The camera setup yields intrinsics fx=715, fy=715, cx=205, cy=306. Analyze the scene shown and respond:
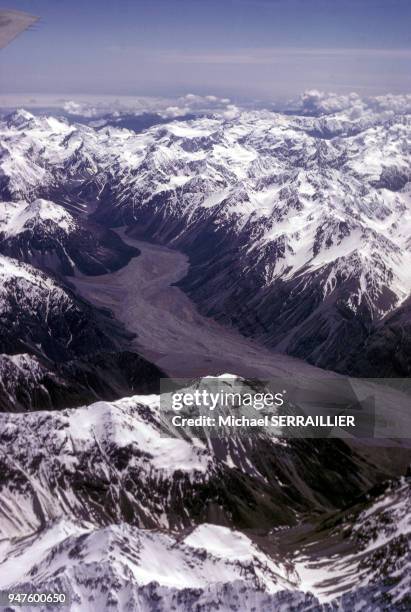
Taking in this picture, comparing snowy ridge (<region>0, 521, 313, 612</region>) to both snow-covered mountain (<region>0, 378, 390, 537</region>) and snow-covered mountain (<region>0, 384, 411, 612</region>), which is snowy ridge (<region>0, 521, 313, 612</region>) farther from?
snow-covered mountain (<region>0, 378, 390, 537</region>)

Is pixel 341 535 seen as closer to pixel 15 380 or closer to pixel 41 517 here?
pixel 41 517

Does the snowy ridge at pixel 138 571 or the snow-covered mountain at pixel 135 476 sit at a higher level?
the snowy ridge at pixel 138 571

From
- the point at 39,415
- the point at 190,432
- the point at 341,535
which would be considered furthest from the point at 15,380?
the point at 341,535

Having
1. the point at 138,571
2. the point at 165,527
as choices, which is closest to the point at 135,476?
the point at 165,527

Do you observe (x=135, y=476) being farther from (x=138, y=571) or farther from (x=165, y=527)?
(x=138, y=571)

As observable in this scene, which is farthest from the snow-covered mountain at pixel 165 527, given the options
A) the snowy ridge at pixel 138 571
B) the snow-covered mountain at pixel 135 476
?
the snow-covered mountain at pixel 135 476

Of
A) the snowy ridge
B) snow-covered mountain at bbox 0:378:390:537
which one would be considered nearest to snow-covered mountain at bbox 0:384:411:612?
the snowy ridge

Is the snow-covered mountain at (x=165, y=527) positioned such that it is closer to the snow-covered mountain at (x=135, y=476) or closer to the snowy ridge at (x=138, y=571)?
the snowy ridge at (x=138, y=571)

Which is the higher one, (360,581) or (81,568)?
(81,568)
